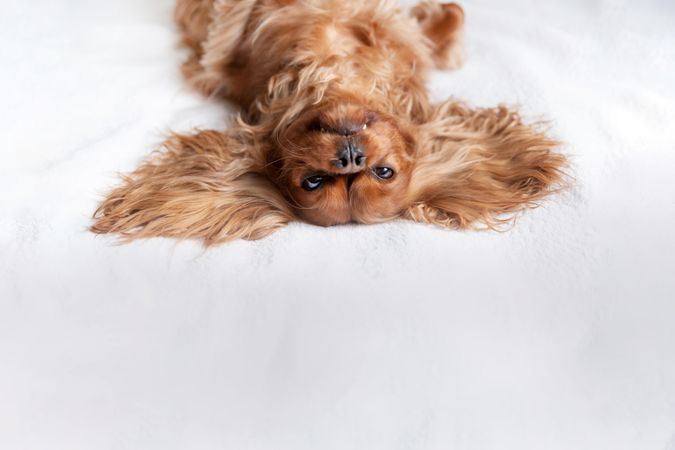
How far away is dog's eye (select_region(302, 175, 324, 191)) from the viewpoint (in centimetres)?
191

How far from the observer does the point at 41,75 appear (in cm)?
254

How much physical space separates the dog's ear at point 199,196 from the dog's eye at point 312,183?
0.39 feet

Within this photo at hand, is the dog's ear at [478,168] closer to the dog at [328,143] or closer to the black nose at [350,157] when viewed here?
the dog at [328,143]

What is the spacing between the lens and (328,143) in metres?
1.89

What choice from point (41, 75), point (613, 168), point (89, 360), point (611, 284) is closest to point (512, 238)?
point (611, 284)

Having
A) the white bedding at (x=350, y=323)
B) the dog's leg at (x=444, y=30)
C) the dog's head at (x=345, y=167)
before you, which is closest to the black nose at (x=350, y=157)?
the dog's head at (x=345, y=167)

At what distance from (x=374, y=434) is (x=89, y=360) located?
2.08ft

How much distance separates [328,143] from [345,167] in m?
0.08

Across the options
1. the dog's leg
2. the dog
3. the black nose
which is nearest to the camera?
the black nose

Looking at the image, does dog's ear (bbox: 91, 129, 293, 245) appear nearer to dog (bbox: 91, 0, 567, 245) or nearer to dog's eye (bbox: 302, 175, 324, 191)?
dog (bbox: 91, 0, 567, 245)

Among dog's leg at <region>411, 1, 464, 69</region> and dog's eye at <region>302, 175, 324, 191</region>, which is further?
dog's leg at <region>411, 1, 464, 69</region>

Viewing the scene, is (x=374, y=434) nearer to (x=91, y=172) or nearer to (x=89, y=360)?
(x=89, y=360)

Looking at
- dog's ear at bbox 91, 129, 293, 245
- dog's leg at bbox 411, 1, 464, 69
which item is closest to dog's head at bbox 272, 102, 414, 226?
dog's ear at bbox 91, 129, 293, 245

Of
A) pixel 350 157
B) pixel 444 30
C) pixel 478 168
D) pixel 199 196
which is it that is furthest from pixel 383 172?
pixel 444 30
